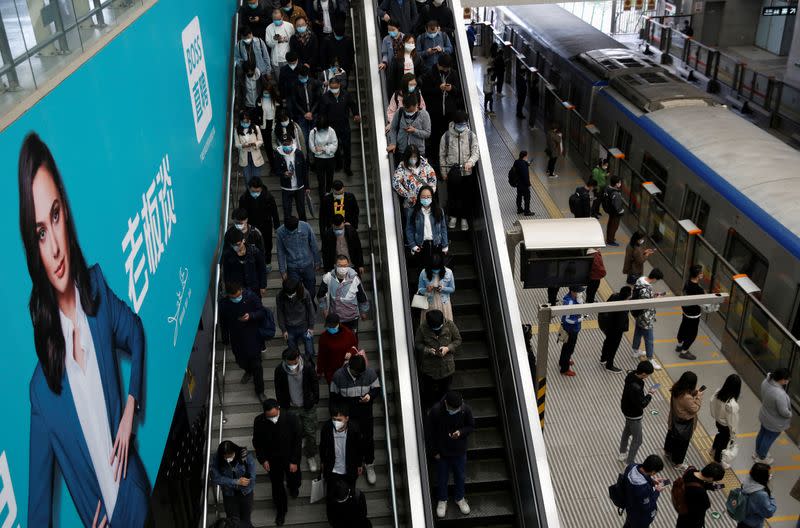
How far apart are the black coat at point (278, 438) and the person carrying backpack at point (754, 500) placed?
155 inches

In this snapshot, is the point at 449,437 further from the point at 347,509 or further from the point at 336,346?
the point at 336,346

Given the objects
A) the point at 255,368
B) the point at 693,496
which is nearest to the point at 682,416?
the point at 693,496

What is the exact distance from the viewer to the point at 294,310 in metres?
8.27

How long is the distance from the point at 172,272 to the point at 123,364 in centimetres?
175

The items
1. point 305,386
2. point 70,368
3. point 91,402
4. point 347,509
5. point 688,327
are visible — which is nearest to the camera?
point 70,368

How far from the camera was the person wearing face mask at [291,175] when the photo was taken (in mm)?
9625

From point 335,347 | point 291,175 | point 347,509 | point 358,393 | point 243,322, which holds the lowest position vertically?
point 347,509

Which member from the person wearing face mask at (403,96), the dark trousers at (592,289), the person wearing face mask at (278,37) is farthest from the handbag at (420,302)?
the dark trousers at (592,289)

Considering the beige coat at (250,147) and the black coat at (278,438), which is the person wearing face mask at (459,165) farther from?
the black coat at (278,438)

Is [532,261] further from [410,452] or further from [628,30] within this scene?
[628,30]

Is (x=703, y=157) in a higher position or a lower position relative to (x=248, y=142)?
lower

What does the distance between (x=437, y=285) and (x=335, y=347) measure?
44.5 inches

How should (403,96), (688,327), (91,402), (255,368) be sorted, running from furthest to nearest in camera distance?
(688,327), (403,96), (255,368), (91,402)

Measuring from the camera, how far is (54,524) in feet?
12.5
